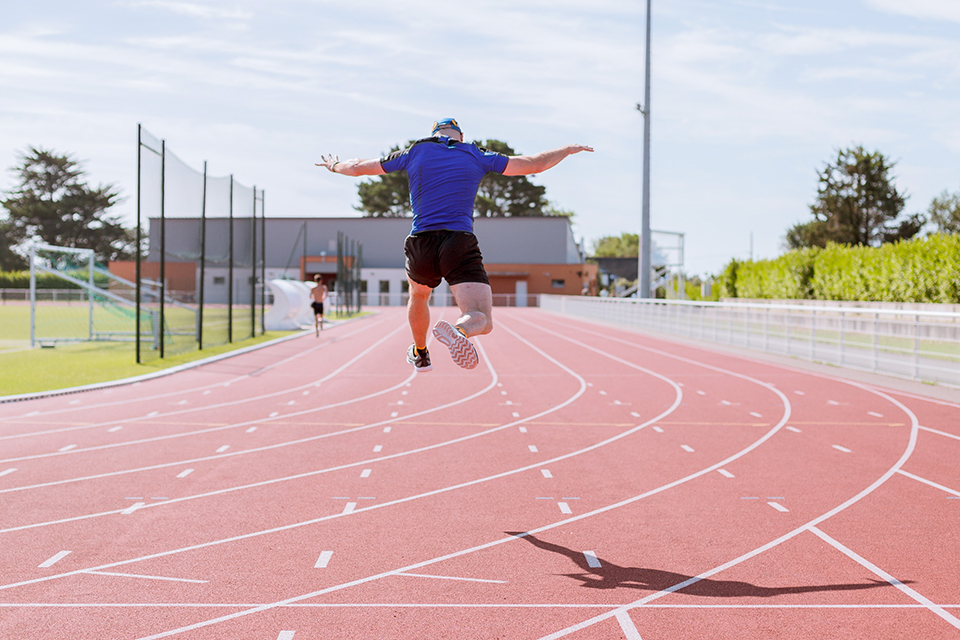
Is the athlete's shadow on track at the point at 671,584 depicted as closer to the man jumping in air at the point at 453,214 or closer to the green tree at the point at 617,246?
the man jumping in air at the point at 453,214

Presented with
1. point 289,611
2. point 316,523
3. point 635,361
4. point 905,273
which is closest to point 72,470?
point 316,523

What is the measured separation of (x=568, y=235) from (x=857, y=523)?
78.2 m

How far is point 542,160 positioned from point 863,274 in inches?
1207

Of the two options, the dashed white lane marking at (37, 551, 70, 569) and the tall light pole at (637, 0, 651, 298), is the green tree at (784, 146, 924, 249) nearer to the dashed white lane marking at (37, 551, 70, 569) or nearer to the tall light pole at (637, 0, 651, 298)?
the tall light pole at (637, 0, 651, 298)

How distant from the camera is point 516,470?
7691mm

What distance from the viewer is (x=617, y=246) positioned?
541 feet

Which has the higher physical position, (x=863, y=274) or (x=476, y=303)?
(x=863, y=274)

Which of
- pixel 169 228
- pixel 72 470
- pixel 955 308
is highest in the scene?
pixel 169 228

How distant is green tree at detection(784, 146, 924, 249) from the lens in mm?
59938

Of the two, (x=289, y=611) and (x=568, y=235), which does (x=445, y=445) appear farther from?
(x=568, y=235)

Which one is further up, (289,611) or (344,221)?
(344,221)

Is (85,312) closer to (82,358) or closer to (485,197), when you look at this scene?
(82,358)

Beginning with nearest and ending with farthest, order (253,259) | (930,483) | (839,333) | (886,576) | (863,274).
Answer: (886,576) < (930,483) < (839,333) < (253,259) < (863,274)

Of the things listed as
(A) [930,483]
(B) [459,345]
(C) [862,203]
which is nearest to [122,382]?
(B) [459,345]
